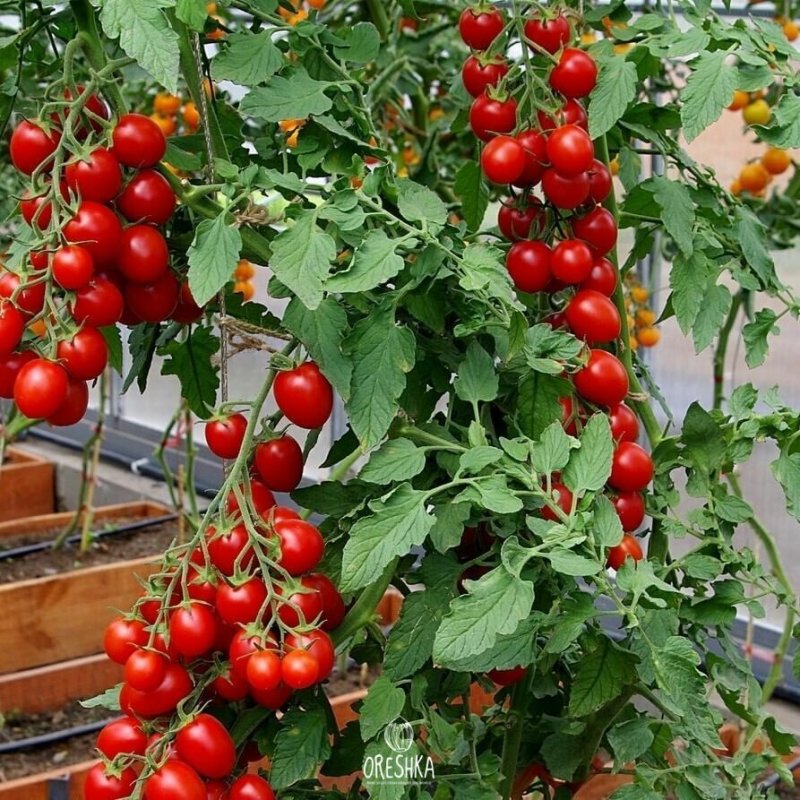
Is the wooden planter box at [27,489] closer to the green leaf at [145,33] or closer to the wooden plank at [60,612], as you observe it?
the wooden plank at [60,612]

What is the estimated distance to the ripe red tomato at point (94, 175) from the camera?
2.07 ft

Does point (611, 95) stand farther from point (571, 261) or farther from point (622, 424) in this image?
point (622, 424)

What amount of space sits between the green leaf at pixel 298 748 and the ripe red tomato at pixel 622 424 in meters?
0.26

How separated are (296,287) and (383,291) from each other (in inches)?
4.3

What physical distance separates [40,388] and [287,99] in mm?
242

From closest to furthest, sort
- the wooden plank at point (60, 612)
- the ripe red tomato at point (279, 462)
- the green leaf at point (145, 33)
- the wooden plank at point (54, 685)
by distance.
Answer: the green leaf at point (145, 33)
the ripe red tomato at point (279, 462)
the wooden plank at point (54, 685)
the wooden plank at point (60, 612)

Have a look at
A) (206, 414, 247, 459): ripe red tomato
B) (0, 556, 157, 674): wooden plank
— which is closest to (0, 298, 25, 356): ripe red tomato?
(206, 414, 247, 459): ripe red tomato

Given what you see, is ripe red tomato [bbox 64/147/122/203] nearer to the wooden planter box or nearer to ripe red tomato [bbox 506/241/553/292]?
ripe red tomato [bbox 506/241/553/292]

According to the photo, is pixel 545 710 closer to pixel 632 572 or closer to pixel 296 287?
pixel 632 572

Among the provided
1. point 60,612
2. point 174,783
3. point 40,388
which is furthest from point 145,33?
point 60,612

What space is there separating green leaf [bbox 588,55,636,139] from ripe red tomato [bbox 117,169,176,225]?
26 centimetres

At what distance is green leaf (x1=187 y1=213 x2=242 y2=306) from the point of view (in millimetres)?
620

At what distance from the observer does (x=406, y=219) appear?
68cm

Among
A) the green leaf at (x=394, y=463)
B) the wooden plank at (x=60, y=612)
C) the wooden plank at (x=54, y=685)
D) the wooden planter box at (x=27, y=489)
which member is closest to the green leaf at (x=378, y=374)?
the green leaf at (x=394, y=463)
